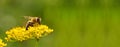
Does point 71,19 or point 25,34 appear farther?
point 71,19

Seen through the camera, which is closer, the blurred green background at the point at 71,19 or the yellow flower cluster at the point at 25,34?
the yellow flower cluster at the point at 25,34

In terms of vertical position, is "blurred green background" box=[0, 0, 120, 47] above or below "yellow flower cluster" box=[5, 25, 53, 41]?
below

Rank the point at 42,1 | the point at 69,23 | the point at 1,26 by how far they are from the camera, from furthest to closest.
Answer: the point at 42,1 < the point at 69,23 < the point at 1,26

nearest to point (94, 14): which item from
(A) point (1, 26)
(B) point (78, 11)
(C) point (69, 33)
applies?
(B) point (78, 11)

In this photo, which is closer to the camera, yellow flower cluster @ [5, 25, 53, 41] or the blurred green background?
yellow flower cluster @ [5, 25, 53, 41]

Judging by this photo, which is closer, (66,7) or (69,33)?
(69,33)

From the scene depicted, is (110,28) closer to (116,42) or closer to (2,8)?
(116,42)

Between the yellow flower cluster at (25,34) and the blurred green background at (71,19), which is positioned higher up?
the yellow flower cluster at (25,34)

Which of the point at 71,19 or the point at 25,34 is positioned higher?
the point at 25,34
